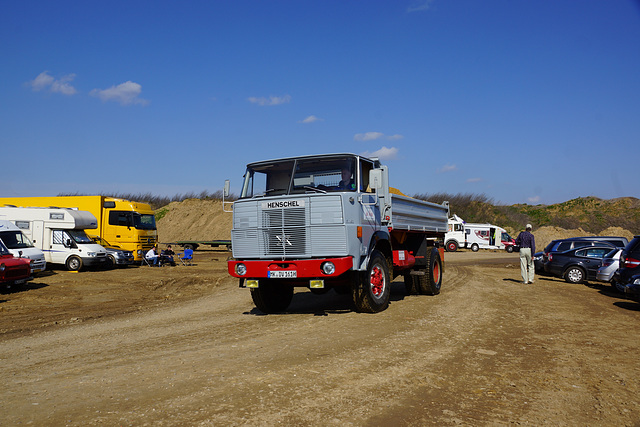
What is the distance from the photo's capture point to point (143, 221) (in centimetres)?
2600

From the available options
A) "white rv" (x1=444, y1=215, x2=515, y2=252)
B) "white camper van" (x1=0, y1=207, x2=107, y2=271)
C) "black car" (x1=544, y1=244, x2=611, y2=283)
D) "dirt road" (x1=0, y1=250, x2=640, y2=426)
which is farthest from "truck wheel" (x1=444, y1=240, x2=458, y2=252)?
"dirt road" (x1=0, y1=250, x2=640, y2=426)

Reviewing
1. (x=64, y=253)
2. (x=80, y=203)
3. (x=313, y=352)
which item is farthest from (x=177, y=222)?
(x=313, y=352)

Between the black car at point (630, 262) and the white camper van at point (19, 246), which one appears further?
the white camper van at point (19, 246)

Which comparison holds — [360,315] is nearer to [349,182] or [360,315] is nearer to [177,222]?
[349,182]

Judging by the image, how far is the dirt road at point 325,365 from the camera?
4.39m

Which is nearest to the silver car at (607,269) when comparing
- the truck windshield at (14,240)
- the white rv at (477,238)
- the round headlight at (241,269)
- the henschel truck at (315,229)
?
the henschel truck at (315,229)

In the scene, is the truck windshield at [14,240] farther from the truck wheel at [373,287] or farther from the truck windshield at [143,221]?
the truck wheel at [373,287]

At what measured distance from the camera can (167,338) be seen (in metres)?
7.77

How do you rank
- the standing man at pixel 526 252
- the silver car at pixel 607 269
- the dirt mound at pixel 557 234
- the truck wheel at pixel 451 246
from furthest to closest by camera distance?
the dirt mound at pixel 557 234, the truck wheel at pixel 451 246, the standing man at pixel 526 252, the silver car at pixel 607 269

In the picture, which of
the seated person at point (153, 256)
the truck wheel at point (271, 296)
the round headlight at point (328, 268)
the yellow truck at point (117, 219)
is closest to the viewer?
the round headlight at point (328, 268)

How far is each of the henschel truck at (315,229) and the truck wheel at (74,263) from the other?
47.2 feet

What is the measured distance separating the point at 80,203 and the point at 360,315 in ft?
68.9

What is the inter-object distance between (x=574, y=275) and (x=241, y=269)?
44.7 ft

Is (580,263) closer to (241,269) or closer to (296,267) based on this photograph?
(296,267)
